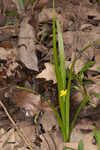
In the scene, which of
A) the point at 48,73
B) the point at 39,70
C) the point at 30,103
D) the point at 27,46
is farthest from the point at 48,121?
the point at 27,46

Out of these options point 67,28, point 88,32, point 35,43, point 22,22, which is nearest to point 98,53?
point 88,32

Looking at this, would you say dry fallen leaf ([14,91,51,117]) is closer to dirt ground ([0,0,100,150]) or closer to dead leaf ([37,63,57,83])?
dirt ground ([0,0,100,150])

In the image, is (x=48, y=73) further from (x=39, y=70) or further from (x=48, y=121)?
(x=48, y=121)

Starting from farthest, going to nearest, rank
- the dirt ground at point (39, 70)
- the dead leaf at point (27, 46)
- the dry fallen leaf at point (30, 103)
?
the dead leaf at point (27, 46), the dry fallen leaf at point (30, 103), the dirt ground at point (39, 70)

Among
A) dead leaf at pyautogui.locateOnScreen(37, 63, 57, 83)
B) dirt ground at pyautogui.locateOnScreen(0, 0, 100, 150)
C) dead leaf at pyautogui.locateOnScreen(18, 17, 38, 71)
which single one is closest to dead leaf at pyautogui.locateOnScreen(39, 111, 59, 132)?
dirt ground at pyautogui.locateOnScreen(0, 0, 100, 150)

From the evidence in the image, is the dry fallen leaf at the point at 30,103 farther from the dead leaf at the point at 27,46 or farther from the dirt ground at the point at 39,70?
the dead leaf at the point at 27,46

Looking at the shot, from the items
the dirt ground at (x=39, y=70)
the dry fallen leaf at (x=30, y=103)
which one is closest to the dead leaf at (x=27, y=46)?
the dirt ground at (x=39, y=70)

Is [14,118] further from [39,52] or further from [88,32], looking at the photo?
[88,32]
